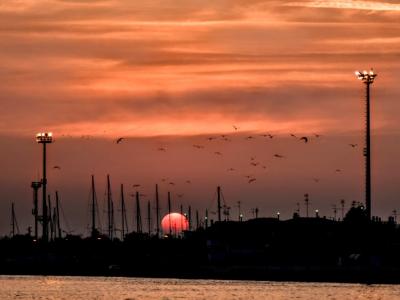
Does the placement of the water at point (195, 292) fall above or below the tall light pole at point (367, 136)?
below

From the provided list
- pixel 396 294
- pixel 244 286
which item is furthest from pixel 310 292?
pixel 244 286

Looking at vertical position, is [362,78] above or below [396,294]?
above

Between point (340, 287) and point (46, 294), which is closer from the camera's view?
point (46, 294)

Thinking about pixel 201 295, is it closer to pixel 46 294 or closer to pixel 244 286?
pixel 46 294

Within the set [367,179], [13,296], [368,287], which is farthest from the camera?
[368,287]

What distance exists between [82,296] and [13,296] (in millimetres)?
6752

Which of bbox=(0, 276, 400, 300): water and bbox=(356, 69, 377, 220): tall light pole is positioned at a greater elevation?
bbox=(356, 69, 377, 220): tall light pole

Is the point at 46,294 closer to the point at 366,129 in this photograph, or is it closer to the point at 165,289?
the point at 165,289

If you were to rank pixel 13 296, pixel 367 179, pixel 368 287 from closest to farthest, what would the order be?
1. pixel 13 296
2. pixel 367 179
3. pixel 368 287

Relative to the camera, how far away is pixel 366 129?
17888 centimetres

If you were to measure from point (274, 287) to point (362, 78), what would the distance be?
26.7 metres

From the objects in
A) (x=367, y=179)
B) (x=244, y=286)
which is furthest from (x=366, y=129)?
Result: (x=244, y=286)

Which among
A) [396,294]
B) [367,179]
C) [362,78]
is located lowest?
[396,294]

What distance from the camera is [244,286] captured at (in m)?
200
